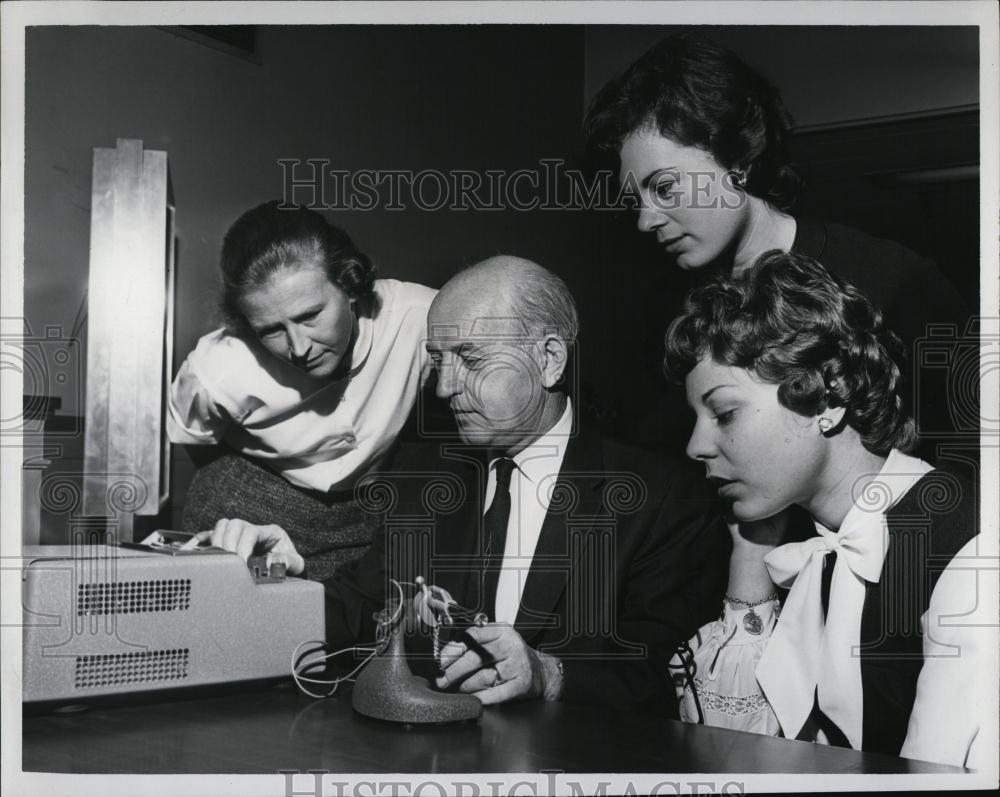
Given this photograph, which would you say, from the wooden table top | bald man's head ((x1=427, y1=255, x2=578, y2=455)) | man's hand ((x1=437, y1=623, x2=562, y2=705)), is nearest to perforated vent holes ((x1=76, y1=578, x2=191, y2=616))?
the wooden table top

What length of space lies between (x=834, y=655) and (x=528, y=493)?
2.06 ft

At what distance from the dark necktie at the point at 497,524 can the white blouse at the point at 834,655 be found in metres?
0.38

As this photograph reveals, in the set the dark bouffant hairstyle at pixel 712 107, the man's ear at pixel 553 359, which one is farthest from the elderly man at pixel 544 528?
the dark bouffant hairstyle at pixel 712 107

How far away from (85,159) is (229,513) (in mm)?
730

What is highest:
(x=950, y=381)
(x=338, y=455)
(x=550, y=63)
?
(x=550, y=63)

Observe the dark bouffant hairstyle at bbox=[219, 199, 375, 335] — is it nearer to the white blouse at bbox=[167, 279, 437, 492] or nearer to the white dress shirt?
the white blouse at bbox=[167, 279, 437, 492]

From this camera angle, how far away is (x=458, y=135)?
2018 millimetres

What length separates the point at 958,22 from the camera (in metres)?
1.98

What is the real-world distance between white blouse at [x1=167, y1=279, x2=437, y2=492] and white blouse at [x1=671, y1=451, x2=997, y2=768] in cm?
73

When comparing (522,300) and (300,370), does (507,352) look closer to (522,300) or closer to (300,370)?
(522,300)

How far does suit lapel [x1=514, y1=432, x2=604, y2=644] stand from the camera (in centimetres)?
196

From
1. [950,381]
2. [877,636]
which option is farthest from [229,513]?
[950,381]

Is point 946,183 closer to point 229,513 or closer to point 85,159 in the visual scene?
point 229,513

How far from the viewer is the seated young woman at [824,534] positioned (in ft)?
6.18
